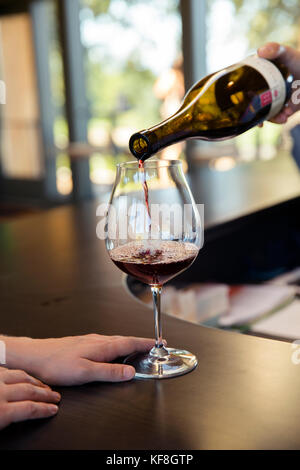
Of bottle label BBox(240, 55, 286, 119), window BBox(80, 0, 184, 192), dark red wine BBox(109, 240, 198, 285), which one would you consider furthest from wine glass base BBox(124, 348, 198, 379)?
window BBox(80, 0, 184, 192)

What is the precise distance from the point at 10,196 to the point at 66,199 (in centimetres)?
124

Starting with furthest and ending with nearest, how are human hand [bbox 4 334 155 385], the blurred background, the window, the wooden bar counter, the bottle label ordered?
the window
the blurred background
the bottle label
human hand [bbox 4 334 155 385]
the wooden bar counter

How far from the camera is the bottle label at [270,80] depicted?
0.92 meters

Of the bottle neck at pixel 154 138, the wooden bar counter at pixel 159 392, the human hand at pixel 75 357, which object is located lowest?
the wooden bar counter at pixel 159 392

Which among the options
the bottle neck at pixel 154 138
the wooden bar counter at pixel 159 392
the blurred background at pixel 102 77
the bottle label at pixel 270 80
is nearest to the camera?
the wooden bar counter at pixel 159 392

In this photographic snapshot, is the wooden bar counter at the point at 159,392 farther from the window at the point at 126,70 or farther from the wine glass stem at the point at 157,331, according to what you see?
the window at the point at 126,70

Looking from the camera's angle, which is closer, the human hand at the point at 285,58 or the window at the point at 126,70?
the human hand at the point at 285,58

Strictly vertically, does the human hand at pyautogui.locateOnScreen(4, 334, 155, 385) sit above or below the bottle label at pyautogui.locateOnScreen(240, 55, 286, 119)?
below

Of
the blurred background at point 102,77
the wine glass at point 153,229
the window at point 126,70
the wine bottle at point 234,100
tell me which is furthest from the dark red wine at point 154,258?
the window at point 126,70

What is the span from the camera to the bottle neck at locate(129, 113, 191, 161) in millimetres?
761

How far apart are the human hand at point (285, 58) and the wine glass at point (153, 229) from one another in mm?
355

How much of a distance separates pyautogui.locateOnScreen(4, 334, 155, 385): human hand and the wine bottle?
36 cm

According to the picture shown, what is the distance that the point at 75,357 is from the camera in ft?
2.19

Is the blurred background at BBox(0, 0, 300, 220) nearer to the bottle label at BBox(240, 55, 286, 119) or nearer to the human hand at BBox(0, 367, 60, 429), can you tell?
the bottle label at BBox(240, 55, 286, 119)
